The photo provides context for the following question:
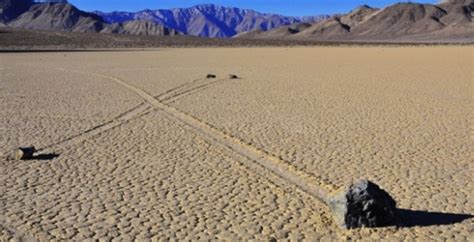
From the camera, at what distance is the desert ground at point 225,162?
17.7 ft

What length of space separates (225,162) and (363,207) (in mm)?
2823

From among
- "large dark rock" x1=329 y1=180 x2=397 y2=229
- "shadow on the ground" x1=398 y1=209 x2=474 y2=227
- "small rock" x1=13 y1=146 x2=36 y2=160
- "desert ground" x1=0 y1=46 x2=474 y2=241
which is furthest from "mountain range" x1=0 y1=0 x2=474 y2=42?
"large dark rock" x1=329 y1=180 x2=397 y2=229

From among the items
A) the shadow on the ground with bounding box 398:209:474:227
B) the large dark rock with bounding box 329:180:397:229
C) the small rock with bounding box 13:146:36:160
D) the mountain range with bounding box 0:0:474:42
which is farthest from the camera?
the mountain range with bounding box 0:0:474:42

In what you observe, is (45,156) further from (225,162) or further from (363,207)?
(363,207)

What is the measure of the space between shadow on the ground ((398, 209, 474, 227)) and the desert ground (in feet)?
0.06

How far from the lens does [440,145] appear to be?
8.67 metres

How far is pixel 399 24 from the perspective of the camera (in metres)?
136

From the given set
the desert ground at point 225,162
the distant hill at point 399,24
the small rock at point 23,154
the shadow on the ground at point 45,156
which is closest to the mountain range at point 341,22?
the distant hill at point 399,24

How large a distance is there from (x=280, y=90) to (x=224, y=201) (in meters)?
10.3

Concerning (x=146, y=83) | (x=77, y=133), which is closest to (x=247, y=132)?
(x=77, y=133)

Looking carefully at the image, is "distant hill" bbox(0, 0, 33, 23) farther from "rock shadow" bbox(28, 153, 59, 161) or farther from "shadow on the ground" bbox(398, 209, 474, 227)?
"shadow on the ground" bbox(398, 209, 474, 227)

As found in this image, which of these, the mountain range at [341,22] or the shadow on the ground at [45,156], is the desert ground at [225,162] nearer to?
the shadow on the ground at [45,156]

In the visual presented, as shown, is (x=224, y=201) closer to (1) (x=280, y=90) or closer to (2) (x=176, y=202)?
(2) (x=176, y=202)

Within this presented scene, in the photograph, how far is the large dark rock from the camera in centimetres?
502
